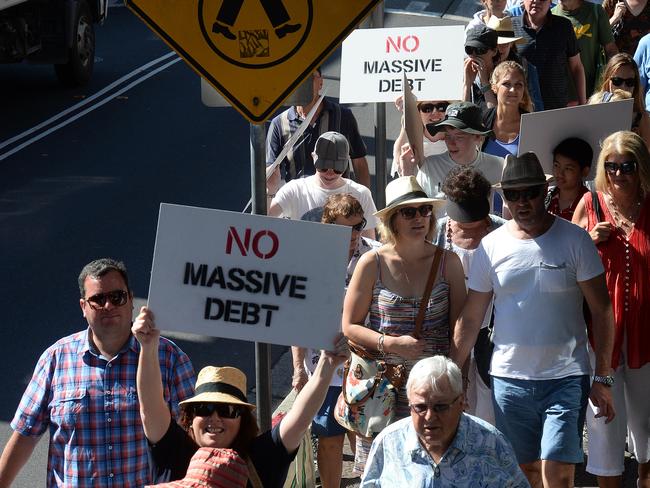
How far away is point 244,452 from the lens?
15.6 feet

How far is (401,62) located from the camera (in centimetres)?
906

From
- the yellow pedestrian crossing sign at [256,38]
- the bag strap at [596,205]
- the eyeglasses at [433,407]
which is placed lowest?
the eyeglasses at [433,407]

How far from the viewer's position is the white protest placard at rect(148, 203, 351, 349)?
15.5 feet

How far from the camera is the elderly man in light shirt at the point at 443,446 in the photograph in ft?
16.2

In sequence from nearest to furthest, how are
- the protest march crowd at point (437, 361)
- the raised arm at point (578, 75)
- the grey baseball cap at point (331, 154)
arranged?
the protest march crowd at point (437, 361)
the grey baseball cap at point (331, 154)
the raised arm at point (578, 75)

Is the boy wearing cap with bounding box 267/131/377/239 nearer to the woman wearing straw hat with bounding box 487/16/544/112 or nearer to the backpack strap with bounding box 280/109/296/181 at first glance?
the backpack strap with bounding box 280/109/296/181

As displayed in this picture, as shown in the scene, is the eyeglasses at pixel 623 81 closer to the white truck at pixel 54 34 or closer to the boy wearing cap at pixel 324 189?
the boy wearing cap at pixel 324 189

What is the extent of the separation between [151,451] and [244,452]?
409 millimetres

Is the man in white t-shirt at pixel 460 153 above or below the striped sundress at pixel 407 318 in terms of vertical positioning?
above

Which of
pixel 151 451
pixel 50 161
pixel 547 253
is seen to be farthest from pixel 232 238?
pixel 50 161

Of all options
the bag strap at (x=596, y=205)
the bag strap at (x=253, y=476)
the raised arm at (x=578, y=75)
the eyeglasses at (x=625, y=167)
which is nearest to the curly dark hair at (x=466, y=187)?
the bag strap at (x=596, y=205)

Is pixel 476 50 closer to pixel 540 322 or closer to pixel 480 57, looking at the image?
pixel 480 57

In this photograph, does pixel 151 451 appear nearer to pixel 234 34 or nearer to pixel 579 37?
pixel 234 34

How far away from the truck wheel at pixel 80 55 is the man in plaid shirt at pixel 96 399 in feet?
46.2
